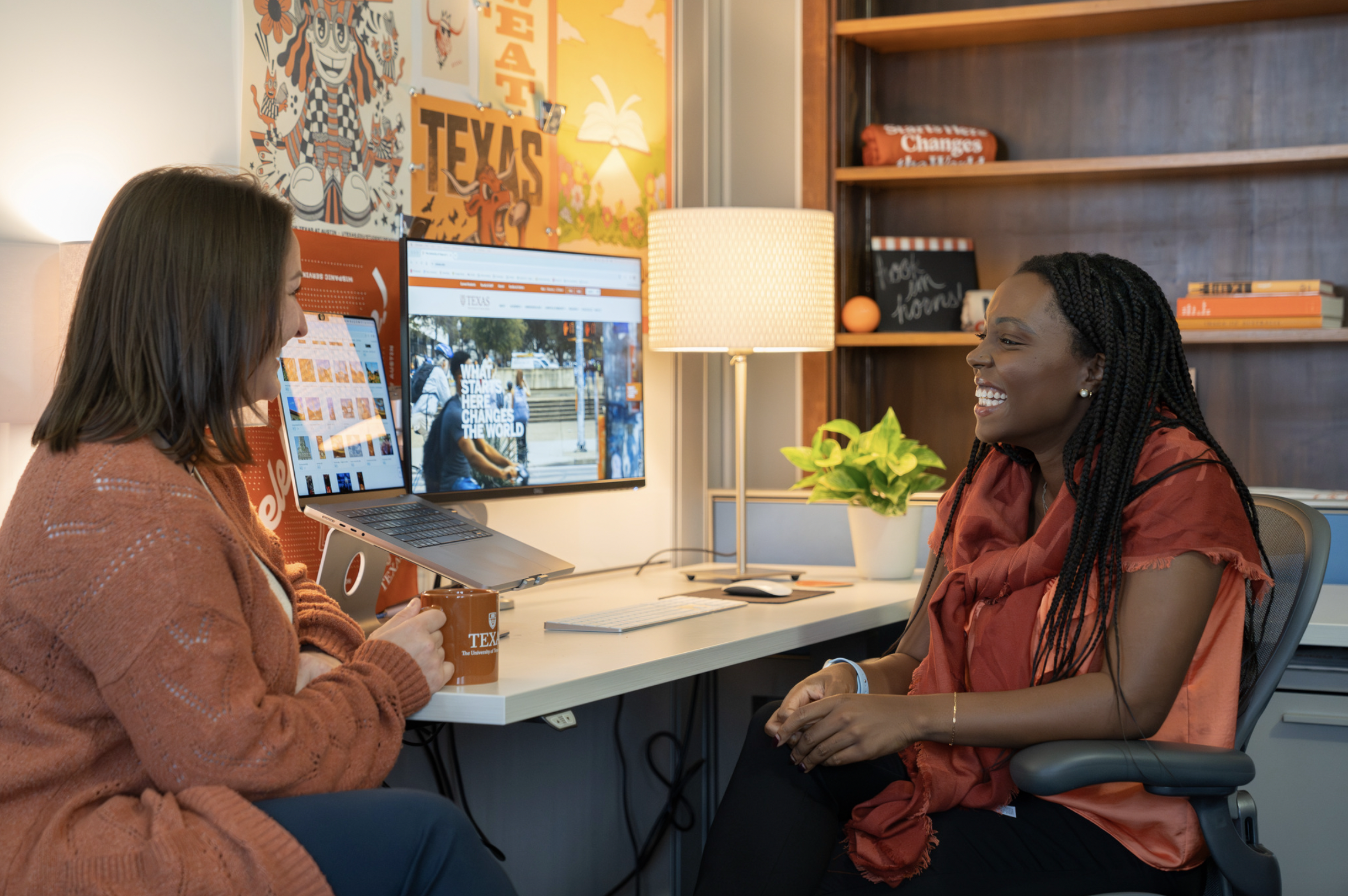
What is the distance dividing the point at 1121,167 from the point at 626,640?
1629 mm

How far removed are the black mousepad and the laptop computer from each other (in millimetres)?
388

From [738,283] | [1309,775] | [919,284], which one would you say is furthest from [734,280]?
[1309,775]

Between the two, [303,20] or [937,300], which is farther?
[937,300]

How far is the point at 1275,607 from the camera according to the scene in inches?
56.3

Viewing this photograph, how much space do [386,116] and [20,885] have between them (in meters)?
1.37

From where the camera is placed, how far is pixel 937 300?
9.39ft

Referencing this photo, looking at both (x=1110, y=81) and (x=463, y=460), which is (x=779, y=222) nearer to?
(x=463, y=460)

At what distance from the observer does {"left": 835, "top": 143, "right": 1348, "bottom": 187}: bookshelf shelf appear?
8.29 feet

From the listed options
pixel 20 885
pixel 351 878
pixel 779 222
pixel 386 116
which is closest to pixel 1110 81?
pixel 779 222

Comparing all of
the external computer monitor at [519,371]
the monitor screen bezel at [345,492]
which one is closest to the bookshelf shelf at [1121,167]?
the external computer monitor at [519,371]

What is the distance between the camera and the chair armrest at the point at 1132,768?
4.09 feet

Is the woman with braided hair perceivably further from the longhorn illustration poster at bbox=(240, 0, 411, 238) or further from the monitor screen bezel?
the longhorn illustration poster at bbox=(240, 0, 411, 238)

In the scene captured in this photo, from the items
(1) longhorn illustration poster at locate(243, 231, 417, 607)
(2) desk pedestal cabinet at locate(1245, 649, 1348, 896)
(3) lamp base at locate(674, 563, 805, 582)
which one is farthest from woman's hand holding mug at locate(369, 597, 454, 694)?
(2) desk pedestal cabinet at locate(1245, 649, 1348, 896)

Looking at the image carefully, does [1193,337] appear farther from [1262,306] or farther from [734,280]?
[734,280]
